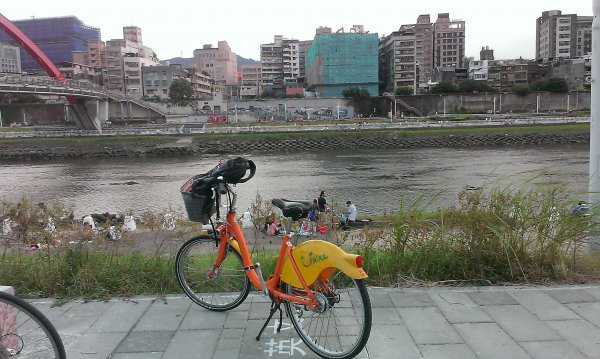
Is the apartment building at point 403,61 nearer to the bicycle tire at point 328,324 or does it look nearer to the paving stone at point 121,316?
the paving stone at point 121,316

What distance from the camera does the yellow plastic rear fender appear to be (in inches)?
89.6

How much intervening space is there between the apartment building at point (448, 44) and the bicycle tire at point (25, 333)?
115 metres

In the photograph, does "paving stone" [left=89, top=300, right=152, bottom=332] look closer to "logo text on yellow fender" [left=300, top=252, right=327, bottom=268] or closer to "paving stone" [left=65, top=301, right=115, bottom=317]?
"paving stone" [left=65, top=301, right=115, bottom=317]

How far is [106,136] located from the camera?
45531mm

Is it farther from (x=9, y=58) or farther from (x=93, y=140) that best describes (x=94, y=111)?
(x=9, y=58)

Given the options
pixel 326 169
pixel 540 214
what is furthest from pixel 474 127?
pixel 540 214

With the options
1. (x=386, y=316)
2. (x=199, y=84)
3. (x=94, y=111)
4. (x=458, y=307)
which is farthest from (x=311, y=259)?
(x=199, y=84)

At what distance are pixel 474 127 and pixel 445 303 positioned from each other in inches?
1792

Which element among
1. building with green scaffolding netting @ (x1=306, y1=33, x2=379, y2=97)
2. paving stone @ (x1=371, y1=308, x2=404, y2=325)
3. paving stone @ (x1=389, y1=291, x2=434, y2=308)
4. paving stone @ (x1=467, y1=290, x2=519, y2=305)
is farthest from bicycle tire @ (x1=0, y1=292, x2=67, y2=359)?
building with green scaffolding netting @ (x1=306, y1=33, x2=379, y2=97)

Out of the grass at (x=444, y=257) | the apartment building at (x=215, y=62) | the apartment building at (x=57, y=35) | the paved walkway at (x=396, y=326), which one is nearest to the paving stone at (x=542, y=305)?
the paved walkway at (x=396, y=326)

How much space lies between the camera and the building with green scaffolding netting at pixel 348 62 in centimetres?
7238

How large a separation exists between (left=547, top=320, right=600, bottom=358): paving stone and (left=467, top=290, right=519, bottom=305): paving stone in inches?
13.4

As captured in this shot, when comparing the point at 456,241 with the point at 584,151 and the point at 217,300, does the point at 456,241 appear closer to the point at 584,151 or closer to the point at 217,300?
the point at 217,300

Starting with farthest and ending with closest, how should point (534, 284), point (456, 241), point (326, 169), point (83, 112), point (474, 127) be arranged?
1. point (83, 112)
2. point (474, 127)
3. point (326, 169)
4. point (456, 241)
5. point (534, 284)
